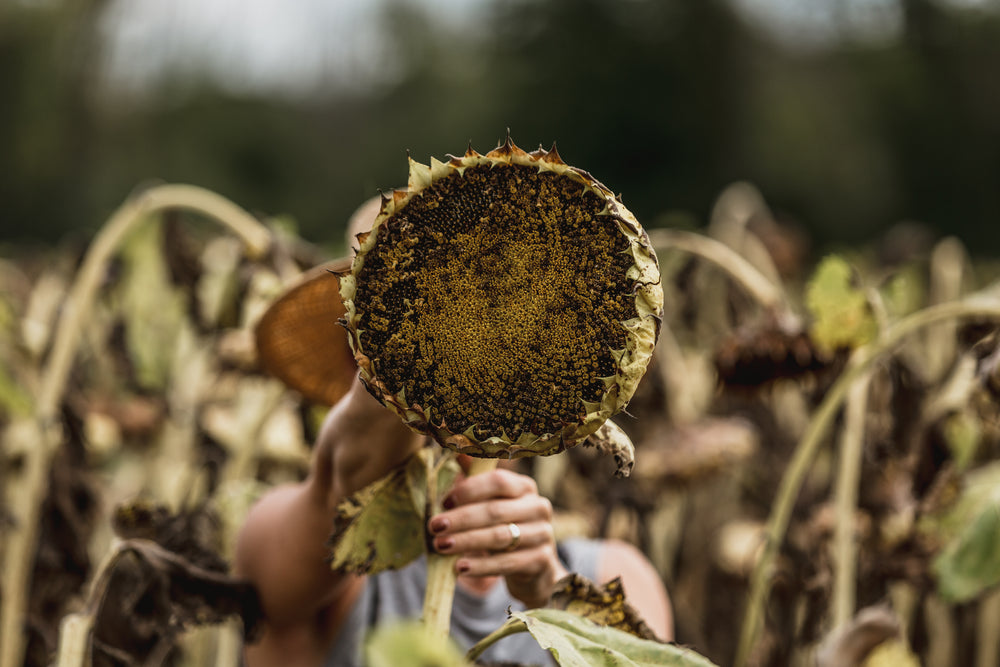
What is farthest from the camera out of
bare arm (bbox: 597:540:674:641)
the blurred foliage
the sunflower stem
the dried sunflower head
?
the blurred foliage

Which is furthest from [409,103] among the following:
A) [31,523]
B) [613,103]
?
[31,523]

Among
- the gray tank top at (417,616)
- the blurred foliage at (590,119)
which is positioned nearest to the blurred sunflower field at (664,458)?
the gray tank top at (417,616)

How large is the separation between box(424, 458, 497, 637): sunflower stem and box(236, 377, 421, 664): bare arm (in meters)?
0.05

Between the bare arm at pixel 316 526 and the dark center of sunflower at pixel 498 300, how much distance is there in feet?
0.54

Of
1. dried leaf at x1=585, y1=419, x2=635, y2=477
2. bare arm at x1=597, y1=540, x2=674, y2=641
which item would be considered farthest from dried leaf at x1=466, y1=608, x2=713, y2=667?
bare arm at x1=597, y1=540, x2=674, y2=641

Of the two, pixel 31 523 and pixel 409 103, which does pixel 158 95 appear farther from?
pixel 31 523

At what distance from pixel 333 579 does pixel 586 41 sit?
50.1ft

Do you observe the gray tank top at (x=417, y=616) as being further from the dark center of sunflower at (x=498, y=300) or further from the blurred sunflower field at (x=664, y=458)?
the dark center of sunflower at (x=498, y=300)

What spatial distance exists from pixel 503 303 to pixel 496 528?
27 cm

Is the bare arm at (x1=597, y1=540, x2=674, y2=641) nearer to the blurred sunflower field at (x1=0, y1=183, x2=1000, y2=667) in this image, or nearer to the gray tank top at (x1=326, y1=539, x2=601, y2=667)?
the gray tank top at (x1=326, y1=539, x2=601, y2=667)

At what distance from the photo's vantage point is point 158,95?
19.3m

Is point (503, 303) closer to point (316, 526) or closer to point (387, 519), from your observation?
point (387, 519)

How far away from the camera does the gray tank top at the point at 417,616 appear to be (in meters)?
1.44

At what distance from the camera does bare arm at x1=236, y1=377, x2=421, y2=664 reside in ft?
3.34
